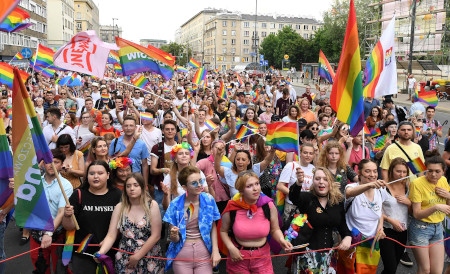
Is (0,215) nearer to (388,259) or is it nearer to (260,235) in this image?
(260,235)

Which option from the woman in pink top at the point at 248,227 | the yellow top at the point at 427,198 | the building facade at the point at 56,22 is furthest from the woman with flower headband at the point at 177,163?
the building facade at the point at 56,22

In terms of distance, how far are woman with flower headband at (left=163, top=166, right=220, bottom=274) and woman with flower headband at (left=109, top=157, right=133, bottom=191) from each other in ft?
2.86

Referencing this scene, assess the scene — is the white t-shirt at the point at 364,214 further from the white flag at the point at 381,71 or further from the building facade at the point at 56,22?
the building facade at the point at 56,22

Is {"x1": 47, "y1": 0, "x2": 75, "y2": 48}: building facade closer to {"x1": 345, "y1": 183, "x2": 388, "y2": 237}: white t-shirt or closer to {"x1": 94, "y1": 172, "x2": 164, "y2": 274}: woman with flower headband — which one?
{"x1": 94, "y1": 172, "x2": 164, "y2": 274}: woman with flower headband

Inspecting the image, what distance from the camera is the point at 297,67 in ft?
244

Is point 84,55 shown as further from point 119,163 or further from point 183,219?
point 183,219

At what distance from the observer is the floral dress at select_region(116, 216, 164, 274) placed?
3682 millimetres

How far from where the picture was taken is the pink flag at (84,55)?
22.2 feet

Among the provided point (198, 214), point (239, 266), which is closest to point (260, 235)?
point (239, 266)

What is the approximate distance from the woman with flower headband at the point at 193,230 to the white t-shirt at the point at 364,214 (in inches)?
51.5

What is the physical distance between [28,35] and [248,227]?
212 feet

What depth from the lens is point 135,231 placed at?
3.68m

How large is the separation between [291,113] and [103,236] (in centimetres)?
497

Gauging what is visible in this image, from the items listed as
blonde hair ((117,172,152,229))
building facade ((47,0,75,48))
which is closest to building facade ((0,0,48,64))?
building facade ((47,0,75,48))
